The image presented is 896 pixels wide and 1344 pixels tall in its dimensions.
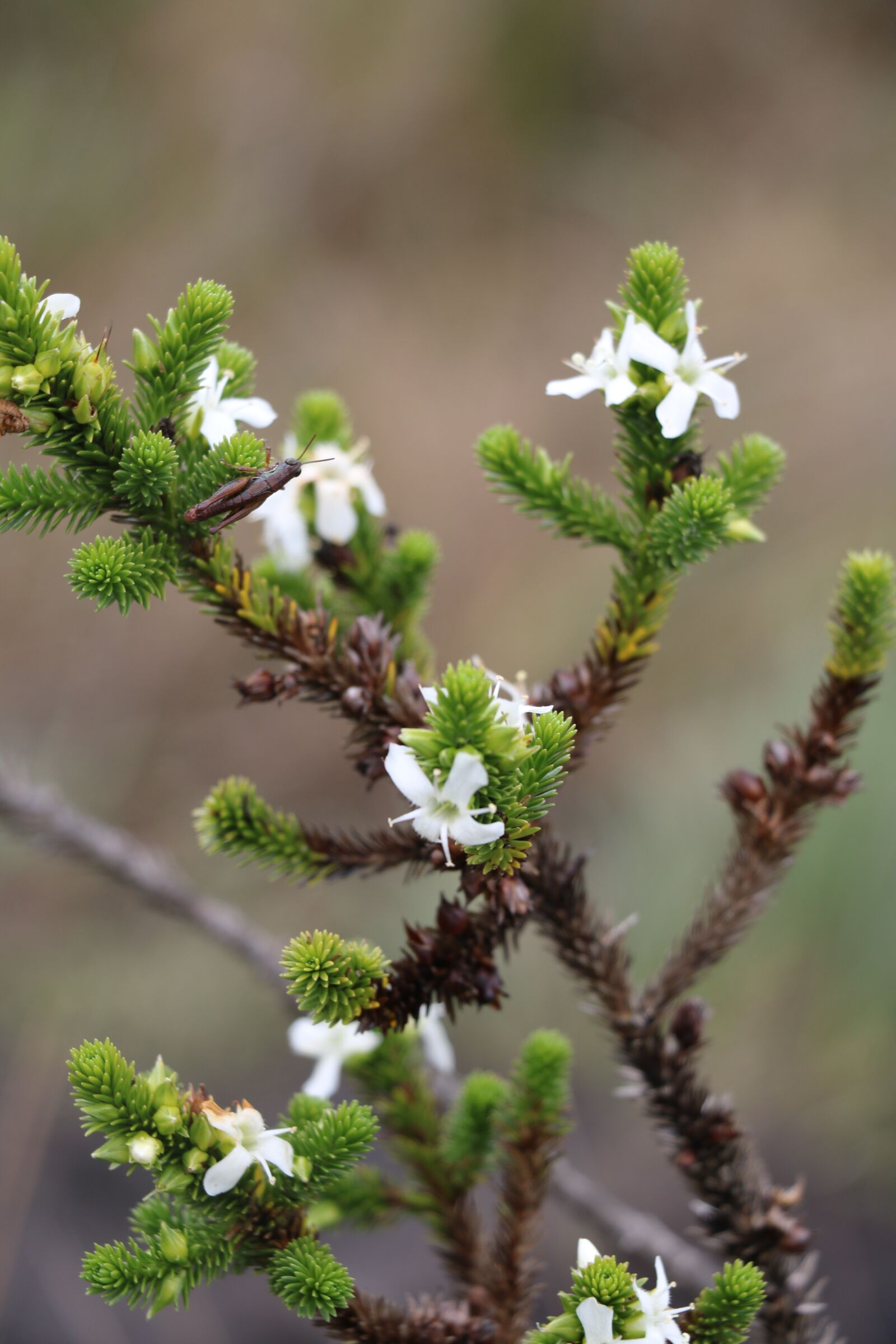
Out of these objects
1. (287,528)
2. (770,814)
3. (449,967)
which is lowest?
(449,967)

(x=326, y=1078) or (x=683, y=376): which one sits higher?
(x=683, y=376)

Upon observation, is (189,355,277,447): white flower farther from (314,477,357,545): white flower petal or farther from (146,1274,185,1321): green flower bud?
(146,1274,185,1321): green flower bud

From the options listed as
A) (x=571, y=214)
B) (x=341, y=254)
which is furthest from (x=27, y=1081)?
(x=571, y=214)

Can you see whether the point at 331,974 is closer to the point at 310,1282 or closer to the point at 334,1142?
the point at 334,1142

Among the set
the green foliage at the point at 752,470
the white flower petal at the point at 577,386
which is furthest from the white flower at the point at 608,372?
the green foliage at the point at 752,470

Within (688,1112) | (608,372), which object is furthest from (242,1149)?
(608,372)

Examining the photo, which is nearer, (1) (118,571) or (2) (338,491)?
(1) (118,571)

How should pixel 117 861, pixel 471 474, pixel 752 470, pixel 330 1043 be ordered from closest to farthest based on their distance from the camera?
pixel 752 470, pixel 330 1043, pixel 117 861, pixel 471 474

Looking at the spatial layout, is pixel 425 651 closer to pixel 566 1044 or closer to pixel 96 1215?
pixel 566 1044
